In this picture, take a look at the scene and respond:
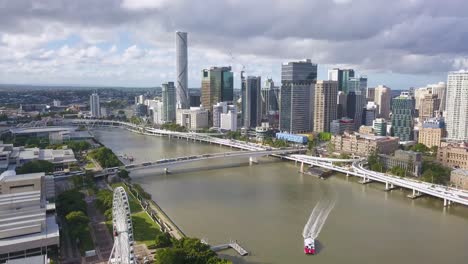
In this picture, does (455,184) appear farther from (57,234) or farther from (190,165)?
(57,234)

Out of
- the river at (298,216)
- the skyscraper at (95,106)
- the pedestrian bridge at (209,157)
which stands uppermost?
the skyscraper at (95,106)

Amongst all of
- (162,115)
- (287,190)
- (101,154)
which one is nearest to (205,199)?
(287,190)

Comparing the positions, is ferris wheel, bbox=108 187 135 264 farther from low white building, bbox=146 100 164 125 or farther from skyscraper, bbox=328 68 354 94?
skyscraper, bbox=328 68 354 94

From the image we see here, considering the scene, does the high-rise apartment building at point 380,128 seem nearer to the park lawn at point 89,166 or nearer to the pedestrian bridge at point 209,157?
the pedestrian bridge at point 209,157

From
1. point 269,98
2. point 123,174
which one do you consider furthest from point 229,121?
point 123,174

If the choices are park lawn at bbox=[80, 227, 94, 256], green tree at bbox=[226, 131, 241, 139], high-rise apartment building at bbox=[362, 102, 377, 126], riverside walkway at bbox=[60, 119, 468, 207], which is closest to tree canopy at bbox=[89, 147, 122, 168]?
park lawn at bbox=[80, 227, 94, 256]

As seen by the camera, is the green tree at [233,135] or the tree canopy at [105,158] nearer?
the tree canopy at [105,158]

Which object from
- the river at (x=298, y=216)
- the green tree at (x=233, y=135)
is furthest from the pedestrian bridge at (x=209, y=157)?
the green tree at (x=233, y=135)
